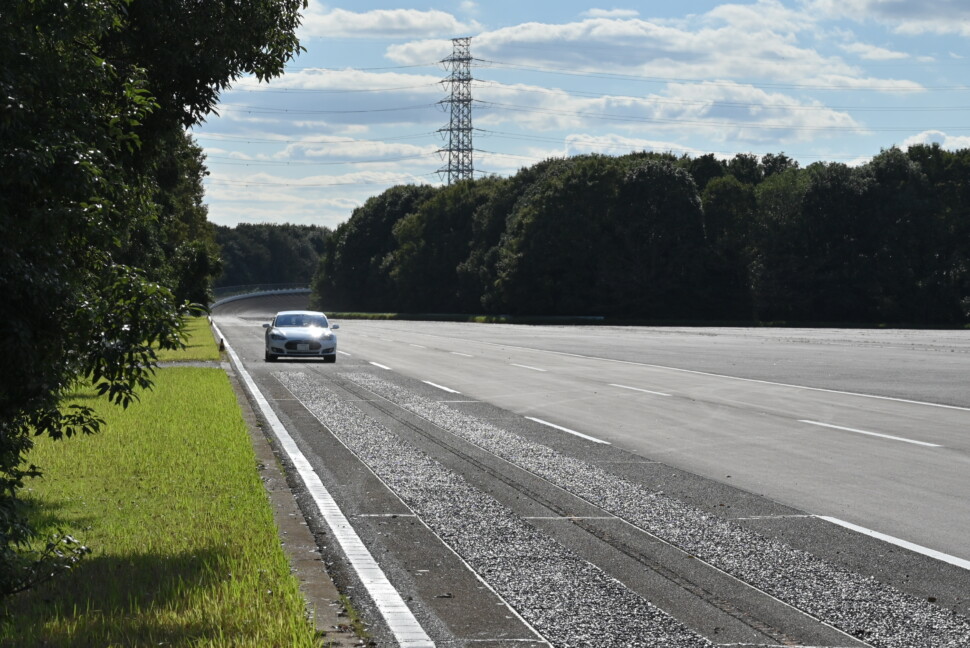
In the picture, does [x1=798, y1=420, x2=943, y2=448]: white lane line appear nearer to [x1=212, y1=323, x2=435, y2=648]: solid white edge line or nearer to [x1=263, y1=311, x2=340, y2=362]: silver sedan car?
[x1=212, y1=323, x2=435, y2=648]: solid white edge line

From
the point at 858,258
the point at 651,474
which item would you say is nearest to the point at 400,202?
the point at 858,258

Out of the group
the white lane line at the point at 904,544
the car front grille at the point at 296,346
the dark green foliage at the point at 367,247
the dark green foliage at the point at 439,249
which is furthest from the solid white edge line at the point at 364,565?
the dark green foliage at the point at 367,247

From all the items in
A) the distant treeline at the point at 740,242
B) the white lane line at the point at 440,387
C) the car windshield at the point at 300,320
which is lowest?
the white lane line at the point at 440,387

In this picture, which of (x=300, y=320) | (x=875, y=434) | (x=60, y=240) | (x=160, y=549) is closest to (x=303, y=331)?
(x=300, y=320)

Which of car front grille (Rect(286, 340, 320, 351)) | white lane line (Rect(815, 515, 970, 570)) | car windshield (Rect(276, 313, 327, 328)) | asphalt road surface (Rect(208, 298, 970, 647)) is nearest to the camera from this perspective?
asphalt road surface (Rect(208, 298, 970, 647))

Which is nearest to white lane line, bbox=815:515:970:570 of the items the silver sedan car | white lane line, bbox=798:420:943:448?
white lane line, bbox=798:420:943:448

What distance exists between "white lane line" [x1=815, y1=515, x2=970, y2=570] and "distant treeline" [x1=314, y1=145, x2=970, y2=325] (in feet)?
238

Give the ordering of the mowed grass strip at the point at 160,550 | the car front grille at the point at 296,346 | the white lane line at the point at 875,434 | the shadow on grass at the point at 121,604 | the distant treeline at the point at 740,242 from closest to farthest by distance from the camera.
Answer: the shadow on grass at the point at 121,604, the mowed grass strip at the point at 160,550, the white lane line at the point at 875,434, the car front grille at the point at 296,346, the distant treeline at the point at 740,242

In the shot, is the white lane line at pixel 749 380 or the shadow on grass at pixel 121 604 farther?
the white lane line at pixel 749 380

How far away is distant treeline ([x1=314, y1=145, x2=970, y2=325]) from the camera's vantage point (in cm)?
8119

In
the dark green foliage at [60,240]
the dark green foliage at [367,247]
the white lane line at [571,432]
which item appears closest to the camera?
the dark green foliage at [60,240]

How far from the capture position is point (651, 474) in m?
10.8

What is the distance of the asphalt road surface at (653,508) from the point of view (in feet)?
19.1

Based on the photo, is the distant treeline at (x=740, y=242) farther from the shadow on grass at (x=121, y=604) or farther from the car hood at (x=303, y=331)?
the shadow on grass at (x=121, y=604)
